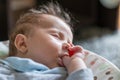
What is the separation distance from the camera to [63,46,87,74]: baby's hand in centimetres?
84

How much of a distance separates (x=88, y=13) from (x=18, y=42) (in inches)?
91.6

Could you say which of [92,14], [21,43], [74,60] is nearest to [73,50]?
[74,60]

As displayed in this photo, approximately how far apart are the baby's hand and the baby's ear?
0.42ft

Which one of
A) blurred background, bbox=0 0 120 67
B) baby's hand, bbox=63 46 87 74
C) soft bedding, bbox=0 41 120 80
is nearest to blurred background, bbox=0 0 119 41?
blurred background, bbox=0 0 120 67

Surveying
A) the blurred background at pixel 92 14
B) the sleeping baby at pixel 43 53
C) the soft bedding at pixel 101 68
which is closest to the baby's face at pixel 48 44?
the sleeping baby at pixel 43 53

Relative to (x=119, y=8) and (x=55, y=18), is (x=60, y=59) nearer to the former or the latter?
(x=55, y=18)

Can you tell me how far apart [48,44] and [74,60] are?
0.10 meters

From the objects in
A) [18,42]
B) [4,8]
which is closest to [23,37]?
[18,42]

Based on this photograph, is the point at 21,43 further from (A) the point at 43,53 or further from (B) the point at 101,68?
(B) the point at 101,68

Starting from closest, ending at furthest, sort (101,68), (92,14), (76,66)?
(76,66), (101,68), (92,14)

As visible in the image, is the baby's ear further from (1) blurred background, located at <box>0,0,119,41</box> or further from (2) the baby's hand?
(1) blurred background, located at <box>0,0,119,41</box>

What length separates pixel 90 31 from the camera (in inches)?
121

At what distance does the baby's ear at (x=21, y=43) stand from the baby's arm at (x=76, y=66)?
0.13 metres

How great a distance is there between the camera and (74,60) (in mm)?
868
